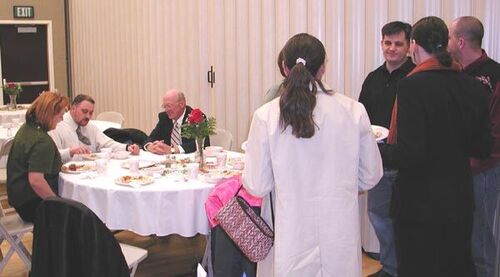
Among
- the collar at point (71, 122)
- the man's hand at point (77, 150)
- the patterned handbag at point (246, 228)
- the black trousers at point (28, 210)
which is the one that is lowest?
the black trousers at point (28, 210)

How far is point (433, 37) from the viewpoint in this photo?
8.93 feet

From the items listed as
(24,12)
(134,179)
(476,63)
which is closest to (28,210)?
(134,179)

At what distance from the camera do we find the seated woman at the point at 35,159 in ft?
11.3

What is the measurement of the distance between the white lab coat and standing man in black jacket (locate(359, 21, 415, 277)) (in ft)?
4.17

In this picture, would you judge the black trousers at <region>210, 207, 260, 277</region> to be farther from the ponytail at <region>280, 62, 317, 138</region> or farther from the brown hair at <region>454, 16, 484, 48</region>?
the brown hair at <region>454, 16, 484, 48</region>

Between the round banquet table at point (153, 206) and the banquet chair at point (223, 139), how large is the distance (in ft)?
4.98

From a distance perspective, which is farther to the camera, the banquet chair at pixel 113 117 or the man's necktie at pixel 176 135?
the banquet chair at pixel 113 117

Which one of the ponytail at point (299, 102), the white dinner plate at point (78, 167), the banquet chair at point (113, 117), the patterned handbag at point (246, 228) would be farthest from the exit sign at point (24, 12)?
the ponytail at point (299, 102)

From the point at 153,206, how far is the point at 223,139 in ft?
5.75

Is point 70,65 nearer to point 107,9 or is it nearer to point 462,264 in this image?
point 107,9

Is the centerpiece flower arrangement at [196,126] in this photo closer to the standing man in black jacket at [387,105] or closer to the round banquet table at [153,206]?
the round banquet table at [153,206]

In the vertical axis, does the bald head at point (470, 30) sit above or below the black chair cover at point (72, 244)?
above

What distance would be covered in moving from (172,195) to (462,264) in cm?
158

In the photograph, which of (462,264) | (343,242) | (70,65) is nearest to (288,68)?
(343,242)
